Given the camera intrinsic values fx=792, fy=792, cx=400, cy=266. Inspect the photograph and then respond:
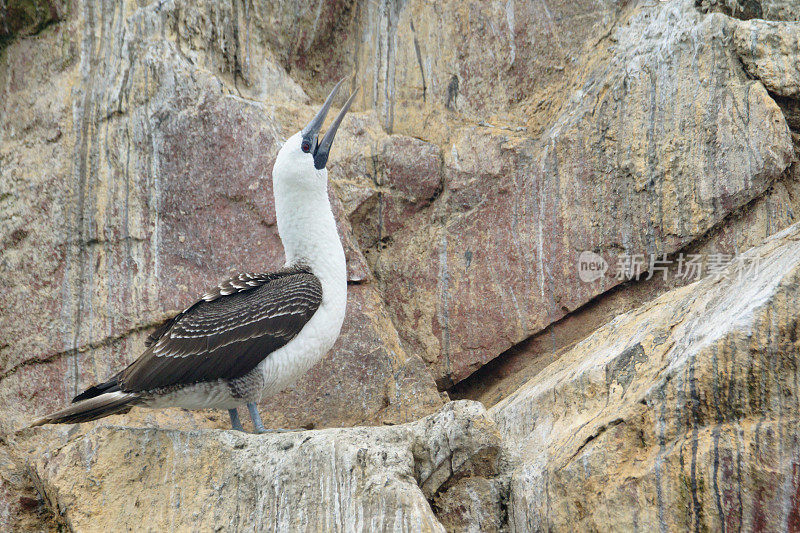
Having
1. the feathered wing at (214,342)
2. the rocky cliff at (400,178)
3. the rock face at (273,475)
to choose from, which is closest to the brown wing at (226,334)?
the feathered wing at (214,342)

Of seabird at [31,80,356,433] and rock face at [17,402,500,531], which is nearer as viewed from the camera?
rock face at [17,402,500,531]

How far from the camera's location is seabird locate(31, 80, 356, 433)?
5.55 metres

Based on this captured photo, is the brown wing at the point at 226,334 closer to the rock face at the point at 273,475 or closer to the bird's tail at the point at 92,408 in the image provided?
the bird's tail at the point at 92,408

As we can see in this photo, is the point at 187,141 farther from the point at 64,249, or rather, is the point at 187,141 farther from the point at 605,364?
the point at 605,364

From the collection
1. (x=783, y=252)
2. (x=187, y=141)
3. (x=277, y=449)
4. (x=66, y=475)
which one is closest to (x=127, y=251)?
(x=187, y=141)

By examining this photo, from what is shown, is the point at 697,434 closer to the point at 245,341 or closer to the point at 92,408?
the point at 245,341

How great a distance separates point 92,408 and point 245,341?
1.12m

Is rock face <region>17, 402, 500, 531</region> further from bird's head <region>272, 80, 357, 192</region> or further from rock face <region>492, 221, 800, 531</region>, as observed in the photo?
bird's head <region>272, 80, 357, 192</region>

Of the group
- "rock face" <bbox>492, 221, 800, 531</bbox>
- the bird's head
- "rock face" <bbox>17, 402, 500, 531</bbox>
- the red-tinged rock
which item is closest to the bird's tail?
"rock face" <bbox>17, 402, 500, 531</bbox>

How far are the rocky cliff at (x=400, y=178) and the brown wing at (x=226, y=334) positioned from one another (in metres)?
0.79

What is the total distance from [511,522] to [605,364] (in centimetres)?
125

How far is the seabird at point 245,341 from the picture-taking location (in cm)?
555

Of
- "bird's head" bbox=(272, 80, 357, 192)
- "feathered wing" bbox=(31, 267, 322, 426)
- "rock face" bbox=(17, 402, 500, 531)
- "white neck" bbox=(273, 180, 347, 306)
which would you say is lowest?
Answer: "rock face" bbox=(17, 402, 500, 531)

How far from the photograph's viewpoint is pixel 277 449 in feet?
16.6
